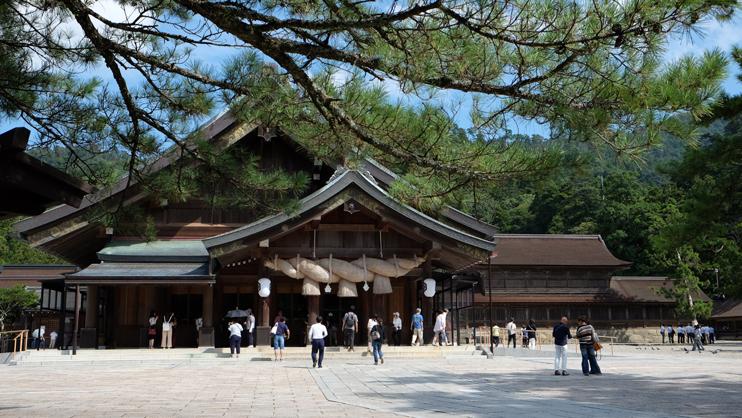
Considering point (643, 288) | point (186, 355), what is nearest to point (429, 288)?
point (186, 355)

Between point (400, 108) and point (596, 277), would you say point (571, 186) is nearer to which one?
point (596, 277)

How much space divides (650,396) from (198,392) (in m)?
6.76

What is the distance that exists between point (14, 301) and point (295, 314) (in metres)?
19.8

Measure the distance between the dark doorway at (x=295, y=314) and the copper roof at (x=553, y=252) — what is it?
19752 mm

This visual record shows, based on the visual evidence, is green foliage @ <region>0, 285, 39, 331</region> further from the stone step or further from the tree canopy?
the tree canopy

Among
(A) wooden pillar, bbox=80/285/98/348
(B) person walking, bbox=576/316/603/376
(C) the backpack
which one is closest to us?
(B) person walking, bbox=576/316/603/376

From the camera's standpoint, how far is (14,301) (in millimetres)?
33438

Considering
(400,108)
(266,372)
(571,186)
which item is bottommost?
(266,372)

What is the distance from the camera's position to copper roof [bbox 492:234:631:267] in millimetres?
39656

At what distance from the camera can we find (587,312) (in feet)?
128

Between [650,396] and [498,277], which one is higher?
[498,277]

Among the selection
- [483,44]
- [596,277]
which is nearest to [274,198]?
[483,44]

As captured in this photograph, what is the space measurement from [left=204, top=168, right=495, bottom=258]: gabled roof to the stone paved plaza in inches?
147

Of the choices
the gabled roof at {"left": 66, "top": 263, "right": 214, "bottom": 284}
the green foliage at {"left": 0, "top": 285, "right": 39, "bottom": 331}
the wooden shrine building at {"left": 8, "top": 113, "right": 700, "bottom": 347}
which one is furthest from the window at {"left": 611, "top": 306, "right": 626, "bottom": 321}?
the green foliage at {"left": 0, "top": 285, "right": 39, "bottom": 331}
